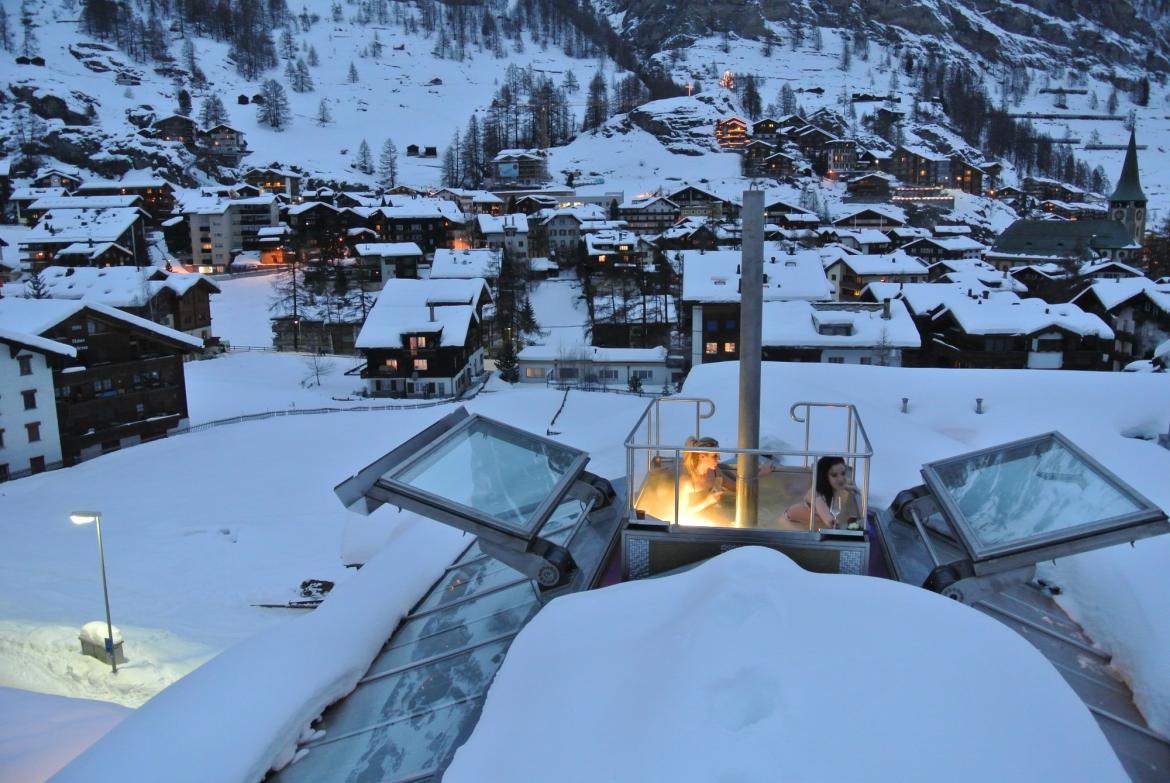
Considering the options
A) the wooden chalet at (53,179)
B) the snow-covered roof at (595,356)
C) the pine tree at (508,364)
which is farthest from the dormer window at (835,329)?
the wooden chalet at (53,179)

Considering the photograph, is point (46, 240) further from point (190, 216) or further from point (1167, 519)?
point (1167, 519)

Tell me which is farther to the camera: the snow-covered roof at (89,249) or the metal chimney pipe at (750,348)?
the snow-covered roof at (89,249)

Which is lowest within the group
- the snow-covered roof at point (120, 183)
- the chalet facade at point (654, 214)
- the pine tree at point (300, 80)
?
the chalet facade at point (654, 214)

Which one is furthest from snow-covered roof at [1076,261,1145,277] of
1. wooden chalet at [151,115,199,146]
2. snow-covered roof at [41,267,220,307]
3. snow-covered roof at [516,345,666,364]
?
wooden chalet at [151,115,199,146]

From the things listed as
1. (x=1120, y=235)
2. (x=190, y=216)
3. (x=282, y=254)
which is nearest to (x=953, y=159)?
(x=1120, y=235)

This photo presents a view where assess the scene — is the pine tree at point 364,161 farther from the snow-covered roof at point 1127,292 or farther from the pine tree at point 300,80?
the snow-covered roof at point 1127,292

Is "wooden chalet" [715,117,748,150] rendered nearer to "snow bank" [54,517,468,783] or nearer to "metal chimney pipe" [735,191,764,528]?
"metal chimney pipe" [735,191,764,528]
